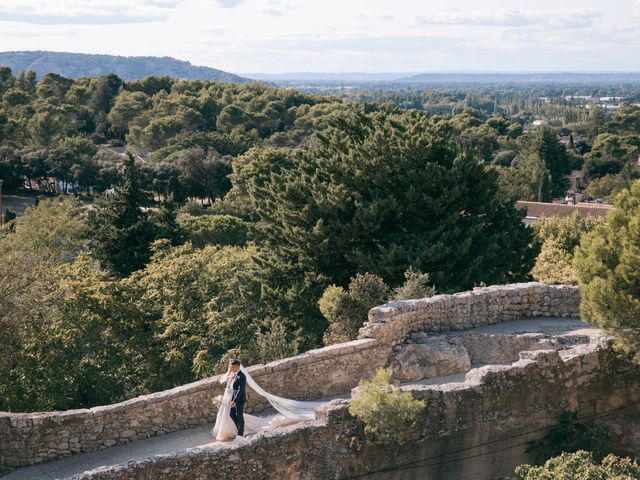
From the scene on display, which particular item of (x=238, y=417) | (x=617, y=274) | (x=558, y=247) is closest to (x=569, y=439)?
(x=617, y=274)

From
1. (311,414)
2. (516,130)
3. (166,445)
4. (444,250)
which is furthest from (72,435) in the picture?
(516,130)

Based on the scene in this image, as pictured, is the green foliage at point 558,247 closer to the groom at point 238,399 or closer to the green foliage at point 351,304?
the green foliage at point 351,304

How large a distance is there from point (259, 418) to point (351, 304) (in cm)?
397

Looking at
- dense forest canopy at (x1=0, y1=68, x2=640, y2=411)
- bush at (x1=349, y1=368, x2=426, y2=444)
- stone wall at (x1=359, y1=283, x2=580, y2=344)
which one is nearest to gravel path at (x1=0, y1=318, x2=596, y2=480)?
bush at (x1=349, y1=368, x2=426, y2=444)

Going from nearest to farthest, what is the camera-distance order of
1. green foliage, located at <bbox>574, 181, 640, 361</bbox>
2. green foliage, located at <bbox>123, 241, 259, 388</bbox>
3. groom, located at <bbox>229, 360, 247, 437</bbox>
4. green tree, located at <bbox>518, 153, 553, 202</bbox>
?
1. groom, located at <bbox>229, 360, 247, 437</bbox>
2. green foliage, located at <bbox>574, 181, 640, 361</bbox>
3. green foliage, located at <bbox>123, 241, 259, 388</bbox>
4. green tree, located at <bbox>518, 153, 553, 202</bbox>

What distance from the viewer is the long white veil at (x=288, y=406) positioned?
35.1ft

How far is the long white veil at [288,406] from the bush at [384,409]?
60.1 inches

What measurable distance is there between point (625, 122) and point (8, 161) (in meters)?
86.3

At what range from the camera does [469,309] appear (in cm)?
1347

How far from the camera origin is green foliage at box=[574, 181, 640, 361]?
10381 mm

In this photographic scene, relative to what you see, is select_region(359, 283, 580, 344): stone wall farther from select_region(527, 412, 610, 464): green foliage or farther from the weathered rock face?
select_region(527, 412, 610, 464): green foliage

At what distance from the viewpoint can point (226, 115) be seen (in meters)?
87.4

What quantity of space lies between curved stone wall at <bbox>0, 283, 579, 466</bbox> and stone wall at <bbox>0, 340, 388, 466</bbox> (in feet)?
0.04

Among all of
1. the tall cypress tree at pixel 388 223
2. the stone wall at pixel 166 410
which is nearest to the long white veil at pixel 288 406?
the stone wall at pixel 166 410
